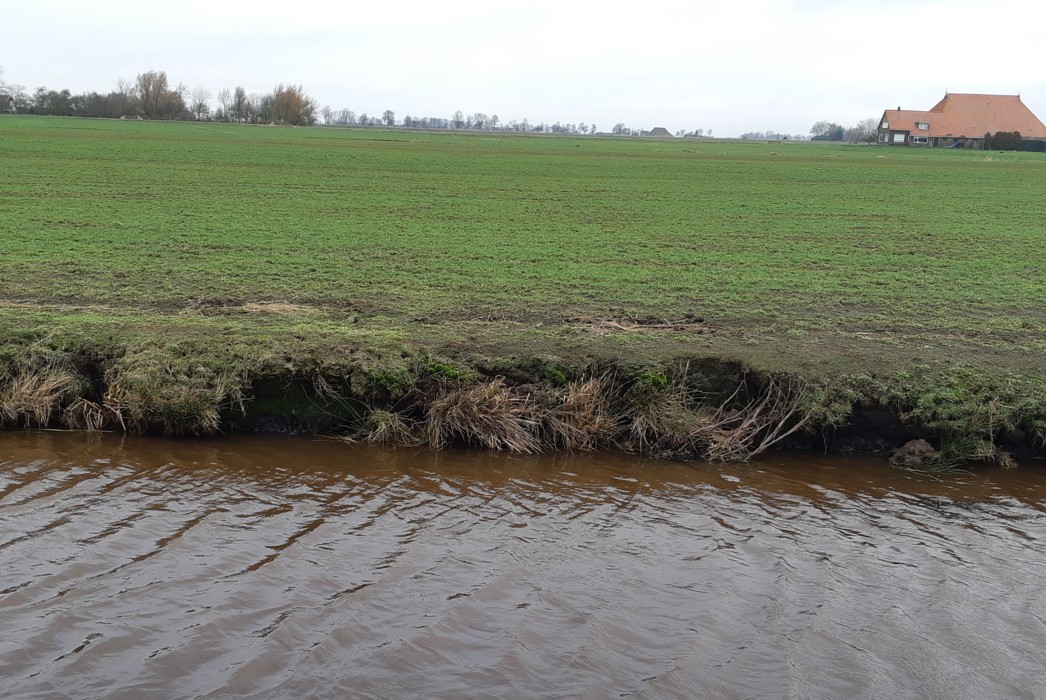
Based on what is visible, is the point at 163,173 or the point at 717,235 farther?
the point at 163,173

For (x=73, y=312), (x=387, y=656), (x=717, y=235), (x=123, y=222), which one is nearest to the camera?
(x=387, y=656)

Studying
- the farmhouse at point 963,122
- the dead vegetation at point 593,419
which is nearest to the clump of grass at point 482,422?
the dead vegetation at point 593,419

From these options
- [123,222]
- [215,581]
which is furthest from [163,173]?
[215,581]

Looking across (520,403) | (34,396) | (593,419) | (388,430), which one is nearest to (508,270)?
(520,403)

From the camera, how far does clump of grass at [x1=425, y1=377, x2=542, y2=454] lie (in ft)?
38.3

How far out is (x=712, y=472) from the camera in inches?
445

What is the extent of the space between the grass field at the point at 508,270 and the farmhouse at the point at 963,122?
7891 cm

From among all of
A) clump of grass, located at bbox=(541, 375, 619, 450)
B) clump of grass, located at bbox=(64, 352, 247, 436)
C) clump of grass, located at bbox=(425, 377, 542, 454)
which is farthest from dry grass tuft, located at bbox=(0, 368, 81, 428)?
clump of grass, located at bbox=(541, 375, 619, 450)

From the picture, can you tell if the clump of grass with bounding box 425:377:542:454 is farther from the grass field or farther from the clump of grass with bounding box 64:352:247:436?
the clump of grass with bounding box 64:352:247:436

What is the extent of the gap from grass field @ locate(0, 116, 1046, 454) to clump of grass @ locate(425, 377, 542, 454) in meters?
0.94

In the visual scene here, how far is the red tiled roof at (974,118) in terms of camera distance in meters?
106

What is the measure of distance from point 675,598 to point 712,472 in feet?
12.1

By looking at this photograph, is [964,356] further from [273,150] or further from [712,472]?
[273,150]

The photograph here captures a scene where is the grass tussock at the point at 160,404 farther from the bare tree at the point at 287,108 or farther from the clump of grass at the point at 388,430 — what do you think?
the bare tree at the point at 287,108
